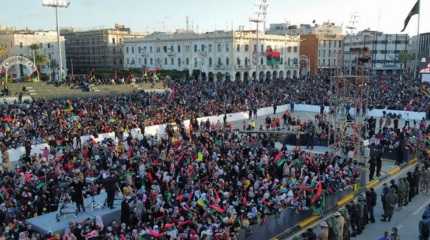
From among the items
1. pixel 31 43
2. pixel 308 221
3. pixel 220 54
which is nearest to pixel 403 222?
pixel 308 221

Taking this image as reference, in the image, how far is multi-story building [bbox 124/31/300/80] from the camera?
6988 cm

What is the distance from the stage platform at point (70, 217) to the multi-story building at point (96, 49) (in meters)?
79.4

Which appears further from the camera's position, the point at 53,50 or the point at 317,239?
the point at 53,50

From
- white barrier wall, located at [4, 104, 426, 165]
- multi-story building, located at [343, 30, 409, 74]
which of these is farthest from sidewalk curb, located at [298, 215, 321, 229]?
multi-story building, located at [343, 30, 409, 74]

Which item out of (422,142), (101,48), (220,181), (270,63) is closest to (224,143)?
(220,181)

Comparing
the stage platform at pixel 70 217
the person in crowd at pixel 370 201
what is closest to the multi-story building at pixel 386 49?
the person in crowd at pixel 370 201

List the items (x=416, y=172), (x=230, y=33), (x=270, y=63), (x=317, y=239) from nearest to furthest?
(x=317, y=239), (x=416, y=172), (x=230, y=33), (x=270, y=63)

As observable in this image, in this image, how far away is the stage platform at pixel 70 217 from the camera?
12266 millimetres

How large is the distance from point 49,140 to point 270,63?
188 feet

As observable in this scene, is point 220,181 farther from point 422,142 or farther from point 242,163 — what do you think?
point 422,142

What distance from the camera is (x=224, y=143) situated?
797 inches

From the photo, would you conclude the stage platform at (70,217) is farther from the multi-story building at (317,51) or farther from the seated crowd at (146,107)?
the multi-story building at (317,51)

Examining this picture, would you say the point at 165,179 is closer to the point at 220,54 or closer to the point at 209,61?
the point at 220,54

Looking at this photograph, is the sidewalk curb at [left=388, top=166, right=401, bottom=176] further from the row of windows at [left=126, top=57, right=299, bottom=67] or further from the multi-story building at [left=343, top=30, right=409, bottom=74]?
the multi-story building at [left=343, top=30, right=409, bottom=74]
